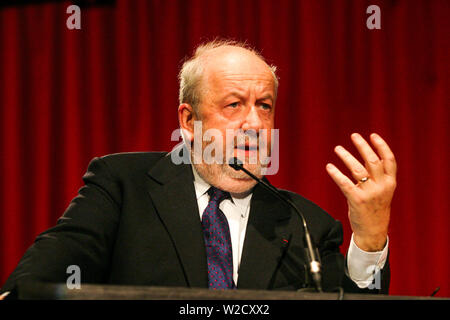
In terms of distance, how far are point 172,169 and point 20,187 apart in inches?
54.8

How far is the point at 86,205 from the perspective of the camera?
1467mm

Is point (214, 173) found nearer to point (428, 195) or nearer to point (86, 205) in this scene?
point (86, 205)

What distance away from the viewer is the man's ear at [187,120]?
1.73 meters

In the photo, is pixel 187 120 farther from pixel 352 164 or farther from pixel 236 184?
pixel 352 164

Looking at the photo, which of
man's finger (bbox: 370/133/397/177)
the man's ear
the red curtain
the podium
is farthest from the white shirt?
the red curtain

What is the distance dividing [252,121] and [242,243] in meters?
0.39

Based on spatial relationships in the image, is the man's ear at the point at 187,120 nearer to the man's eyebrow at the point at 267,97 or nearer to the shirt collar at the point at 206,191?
the shirt collar at the point at 206,191

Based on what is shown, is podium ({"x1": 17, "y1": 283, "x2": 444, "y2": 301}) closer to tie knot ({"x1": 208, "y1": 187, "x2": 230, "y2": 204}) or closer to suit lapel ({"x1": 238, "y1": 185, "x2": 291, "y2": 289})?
suit lapel ({"x1": 238, "y1": 185, "x2": 291, "y2": 289})

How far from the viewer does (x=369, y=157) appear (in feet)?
3.78

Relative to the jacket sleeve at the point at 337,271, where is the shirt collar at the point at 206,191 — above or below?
above

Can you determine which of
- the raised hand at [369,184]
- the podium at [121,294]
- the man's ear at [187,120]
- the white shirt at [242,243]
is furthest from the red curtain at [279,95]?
the podium at [121,294]

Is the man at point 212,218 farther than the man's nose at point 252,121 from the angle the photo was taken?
No

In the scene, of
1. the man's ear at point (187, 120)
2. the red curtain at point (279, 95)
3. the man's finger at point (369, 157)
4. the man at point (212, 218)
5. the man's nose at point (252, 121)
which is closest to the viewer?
the man's finger at point (369, 157)

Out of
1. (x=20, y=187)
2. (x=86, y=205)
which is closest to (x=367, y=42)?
(x=86, y=205)
